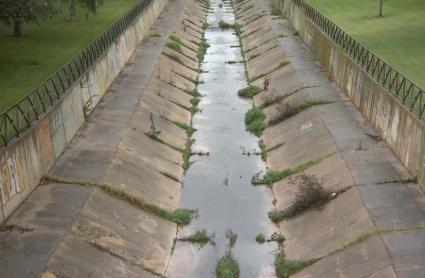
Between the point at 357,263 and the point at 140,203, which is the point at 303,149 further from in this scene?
the point at 357,263

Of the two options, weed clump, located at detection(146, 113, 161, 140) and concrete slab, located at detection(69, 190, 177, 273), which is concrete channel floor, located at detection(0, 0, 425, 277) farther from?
weed clump, located at detection(146, 113, 161, 140)

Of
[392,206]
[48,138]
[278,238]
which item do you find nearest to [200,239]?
[278,238]

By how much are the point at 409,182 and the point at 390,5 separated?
33.5 m

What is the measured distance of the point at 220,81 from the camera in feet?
131

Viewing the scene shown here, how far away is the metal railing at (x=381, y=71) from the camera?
2117cm

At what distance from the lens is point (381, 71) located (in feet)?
81.7

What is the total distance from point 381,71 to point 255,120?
776cm

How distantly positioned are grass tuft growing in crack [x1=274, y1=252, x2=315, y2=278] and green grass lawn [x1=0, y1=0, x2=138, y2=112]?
12.2 meters

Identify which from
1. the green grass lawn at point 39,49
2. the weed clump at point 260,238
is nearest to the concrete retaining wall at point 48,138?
the green grass lawn at point 39,49

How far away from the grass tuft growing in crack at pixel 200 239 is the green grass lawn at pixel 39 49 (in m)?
9.11

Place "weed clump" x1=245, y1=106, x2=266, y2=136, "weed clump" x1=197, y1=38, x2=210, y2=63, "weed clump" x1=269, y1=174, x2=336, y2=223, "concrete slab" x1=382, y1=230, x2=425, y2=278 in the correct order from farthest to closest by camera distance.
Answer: "weed clump" x1=197, y1=38, x2=210, y2=63 → "weed clump" x1=245, y1=106, x2=266, y2=136 → "weed clump" x1=269, y1=174, x2=336, y2=223 → "concrete slab" x1=382, y1=230, x2=425, y2=278

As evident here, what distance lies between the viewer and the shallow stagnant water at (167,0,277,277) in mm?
18469

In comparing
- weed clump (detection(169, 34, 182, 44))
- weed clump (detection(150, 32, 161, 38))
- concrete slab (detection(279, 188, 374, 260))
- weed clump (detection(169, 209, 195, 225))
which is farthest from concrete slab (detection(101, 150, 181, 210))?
weed clump (detection(150, 32, 161, 38))

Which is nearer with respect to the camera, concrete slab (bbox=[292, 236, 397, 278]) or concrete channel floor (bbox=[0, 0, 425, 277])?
concrete slab (bbox=[292, 236, 397, 278])
